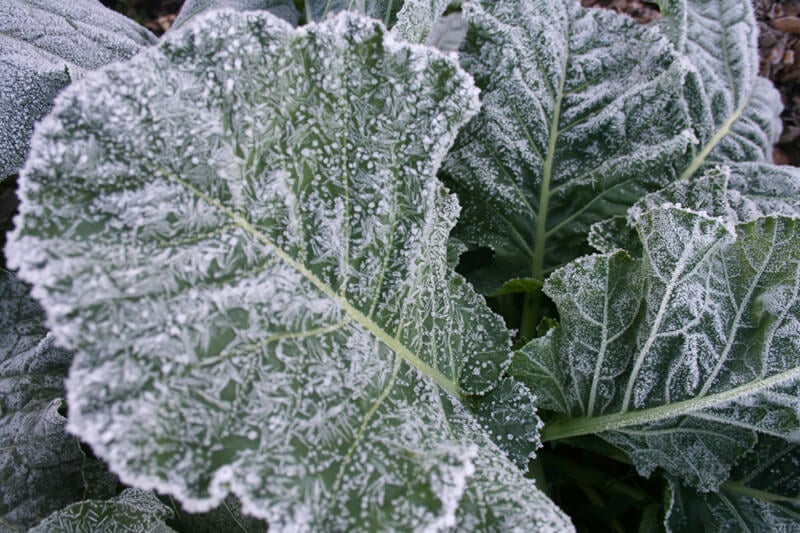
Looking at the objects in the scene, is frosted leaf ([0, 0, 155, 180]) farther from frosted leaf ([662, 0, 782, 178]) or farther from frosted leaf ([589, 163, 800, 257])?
frosted leaf ([662, 0, 782, 178])

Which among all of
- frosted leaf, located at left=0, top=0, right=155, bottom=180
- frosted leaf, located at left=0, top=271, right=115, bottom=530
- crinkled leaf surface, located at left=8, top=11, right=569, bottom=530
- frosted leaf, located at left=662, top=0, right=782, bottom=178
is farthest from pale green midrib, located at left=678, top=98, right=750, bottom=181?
frosted leaf, located at left=0, top=271, right=115, bottom=530

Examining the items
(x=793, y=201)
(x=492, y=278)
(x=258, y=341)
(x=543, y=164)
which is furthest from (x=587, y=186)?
(x=258, y=341)

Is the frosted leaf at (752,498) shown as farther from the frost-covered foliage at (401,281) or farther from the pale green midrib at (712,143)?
the pale green midrib at (712,143)

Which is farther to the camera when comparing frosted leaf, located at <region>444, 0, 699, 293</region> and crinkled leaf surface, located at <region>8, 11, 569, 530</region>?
frosted leaf, located at <region>444, 0, 699, 293</region>

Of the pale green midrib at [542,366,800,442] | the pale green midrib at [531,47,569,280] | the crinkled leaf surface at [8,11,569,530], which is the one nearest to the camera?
the crinkled leaf surface at [8,11,569,530]

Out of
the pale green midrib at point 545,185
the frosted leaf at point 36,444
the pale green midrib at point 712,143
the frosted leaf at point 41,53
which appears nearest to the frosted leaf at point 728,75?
the pale green midrib at point 712,143
